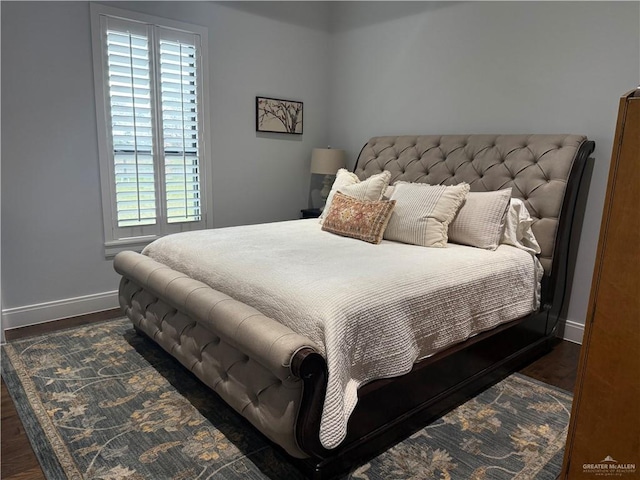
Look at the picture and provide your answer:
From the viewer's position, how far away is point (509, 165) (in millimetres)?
3035

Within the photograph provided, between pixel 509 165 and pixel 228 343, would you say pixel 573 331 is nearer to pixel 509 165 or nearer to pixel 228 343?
pixel 509 165

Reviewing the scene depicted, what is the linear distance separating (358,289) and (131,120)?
7.98 feet

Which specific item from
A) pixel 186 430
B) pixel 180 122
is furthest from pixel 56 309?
pixel 186 430

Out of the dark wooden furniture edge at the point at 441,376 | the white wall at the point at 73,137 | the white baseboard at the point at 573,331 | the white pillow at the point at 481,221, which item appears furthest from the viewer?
the white baseboard at the point at 573,331

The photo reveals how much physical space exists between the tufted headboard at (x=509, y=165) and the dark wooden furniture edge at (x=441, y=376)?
0.12ft

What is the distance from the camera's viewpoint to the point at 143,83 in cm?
332

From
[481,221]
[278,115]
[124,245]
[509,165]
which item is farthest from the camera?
[278,115]

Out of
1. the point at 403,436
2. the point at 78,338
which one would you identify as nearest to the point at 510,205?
the point at 403,436

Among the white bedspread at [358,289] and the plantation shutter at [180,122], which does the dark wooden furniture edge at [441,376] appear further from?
the plantation shutter at [180,122]

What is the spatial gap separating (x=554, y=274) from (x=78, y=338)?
3.10 metres

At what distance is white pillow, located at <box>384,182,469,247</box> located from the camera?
2.68 metres

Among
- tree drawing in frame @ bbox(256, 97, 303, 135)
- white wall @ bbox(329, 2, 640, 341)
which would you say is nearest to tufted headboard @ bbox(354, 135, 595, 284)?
white wall @ bbox(329, 2, 640, 341)

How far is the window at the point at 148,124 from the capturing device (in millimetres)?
3199

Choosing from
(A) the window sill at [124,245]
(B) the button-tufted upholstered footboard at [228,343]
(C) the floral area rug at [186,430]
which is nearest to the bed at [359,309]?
(B) the button-tufted upholstered footboard at [228,343]
